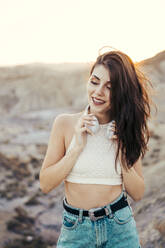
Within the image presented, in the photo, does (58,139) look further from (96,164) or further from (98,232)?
(98,232)

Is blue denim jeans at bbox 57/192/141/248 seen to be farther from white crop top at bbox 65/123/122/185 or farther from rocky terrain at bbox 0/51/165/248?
rocky terrain at bbox 0/51/165/248

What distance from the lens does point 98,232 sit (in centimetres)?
176

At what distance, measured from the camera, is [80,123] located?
6.02ft

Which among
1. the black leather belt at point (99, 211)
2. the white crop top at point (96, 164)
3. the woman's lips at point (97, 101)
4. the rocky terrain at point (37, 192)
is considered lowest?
the rocky terrain at point (37, 192)

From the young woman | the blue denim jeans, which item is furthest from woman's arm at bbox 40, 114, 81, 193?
the blue denim jeans

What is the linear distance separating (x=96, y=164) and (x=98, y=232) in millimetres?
412

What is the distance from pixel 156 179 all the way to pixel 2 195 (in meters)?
4.86

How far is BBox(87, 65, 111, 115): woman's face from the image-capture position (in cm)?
185

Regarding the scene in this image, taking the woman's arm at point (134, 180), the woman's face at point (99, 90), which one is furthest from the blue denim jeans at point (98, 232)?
the woman's face at point (99, 90)

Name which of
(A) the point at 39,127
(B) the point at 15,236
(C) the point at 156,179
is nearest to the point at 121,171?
(C) the point at 156,179

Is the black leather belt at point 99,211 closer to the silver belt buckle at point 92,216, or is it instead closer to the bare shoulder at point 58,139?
the silver belt buckle at point 92,216

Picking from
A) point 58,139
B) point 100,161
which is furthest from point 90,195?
point 58,139

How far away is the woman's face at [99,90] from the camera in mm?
1847

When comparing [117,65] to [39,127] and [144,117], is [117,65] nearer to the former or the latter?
[144,117]
